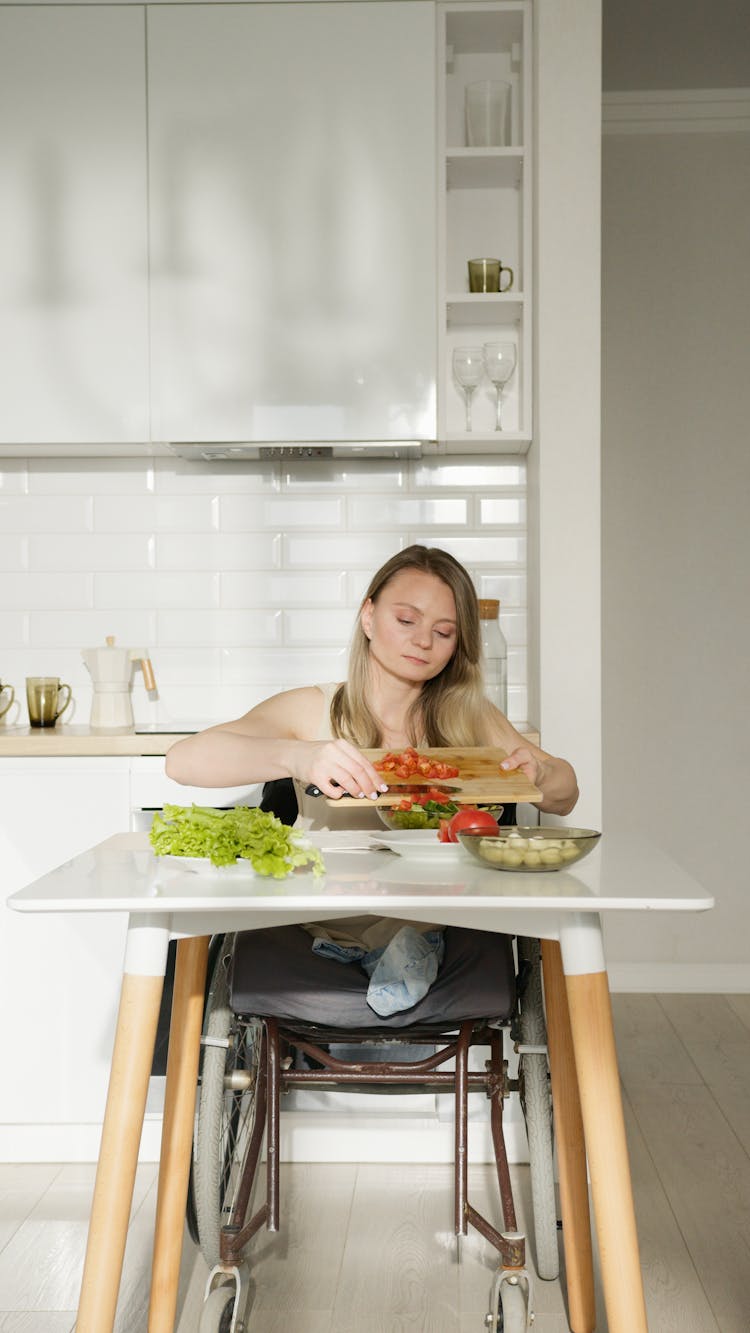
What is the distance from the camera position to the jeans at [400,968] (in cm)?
209

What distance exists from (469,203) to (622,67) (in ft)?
3.54

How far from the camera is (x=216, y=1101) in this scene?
221 cm

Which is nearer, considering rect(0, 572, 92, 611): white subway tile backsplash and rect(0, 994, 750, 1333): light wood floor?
rect(0, 994, 750, 1333): light wood floor

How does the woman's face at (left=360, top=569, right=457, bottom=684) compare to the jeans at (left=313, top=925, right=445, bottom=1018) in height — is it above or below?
above

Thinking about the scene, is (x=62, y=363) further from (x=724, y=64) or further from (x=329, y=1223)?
(x=724, y=64)

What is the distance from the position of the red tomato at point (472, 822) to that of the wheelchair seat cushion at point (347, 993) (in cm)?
31

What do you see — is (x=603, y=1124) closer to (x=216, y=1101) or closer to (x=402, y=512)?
(x=216, y=1101)

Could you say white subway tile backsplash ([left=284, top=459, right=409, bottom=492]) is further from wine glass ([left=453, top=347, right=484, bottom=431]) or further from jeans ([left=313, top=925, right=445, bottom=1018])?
jeans ([left=313, top=925, right=445, bottom=1018])

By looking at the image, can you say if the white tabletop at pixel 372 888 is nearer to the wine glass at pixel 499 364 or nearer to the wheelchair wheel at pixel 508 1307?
the wheelchair wheel at pixel 508 1307

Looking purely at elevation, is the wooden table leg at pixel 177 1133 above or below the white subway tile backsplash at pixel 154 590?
below

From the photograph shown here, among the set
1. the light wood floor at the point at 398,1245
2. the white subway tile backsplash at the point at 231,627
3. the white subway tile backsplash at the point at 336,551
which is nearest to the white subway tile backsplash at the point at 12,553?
the white subway tile backsplash at the point at 231,627

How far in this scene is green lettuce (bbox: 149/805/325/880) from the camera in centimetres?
175

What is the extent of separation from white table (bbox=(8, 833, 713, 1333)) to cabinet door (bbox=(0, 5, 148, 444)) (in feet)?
5.53

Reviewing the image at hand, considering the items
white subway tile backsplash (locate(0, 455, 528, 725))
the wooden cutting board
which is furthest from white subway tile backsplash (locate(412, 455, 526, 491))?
the wooden cutting board
